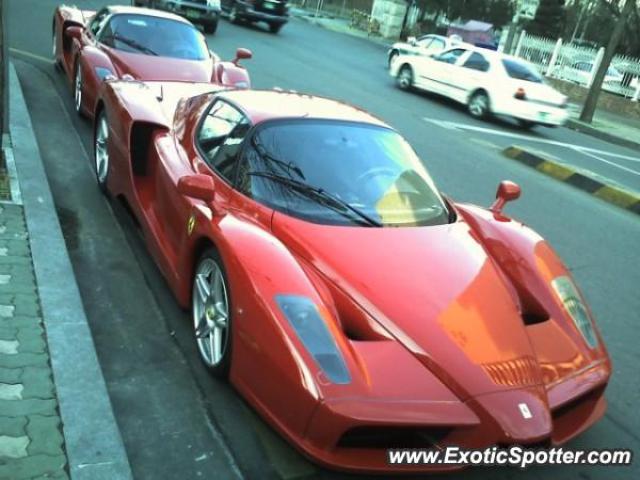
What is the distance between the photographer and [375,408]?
235cm

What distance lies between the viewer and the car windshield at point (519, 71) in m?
13.3

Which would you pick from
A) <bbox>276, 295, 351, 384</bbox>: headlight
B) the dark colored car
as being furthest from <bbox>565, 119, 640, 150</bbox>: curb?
<bbox>276, 295, 351, 384</bbox>: headlight

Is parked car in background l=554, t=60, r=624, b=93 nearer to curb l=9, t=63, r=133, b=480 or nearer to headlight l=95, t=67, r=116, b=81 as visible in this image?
headlight l=95, t=67, r=116, b=81

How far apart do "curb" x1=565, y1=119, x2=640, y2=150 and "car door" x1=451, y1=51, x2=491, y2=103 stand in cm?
408

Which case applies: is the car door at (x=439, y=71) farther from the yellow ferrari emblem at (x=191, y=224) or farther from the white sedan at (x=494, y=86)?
the yellow ferrari emblem at (x=191, y=224)

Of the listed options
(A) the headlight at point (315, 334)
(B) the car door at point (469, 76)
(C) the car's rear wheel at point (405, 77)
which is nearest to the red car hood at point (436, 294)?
(A) the headlight at point (315, 334)

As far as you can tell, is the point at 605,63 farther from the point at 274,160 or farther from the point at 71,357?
the point at 71,357

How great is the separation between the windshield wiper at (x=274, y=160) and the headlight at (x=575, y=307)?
1503 mm

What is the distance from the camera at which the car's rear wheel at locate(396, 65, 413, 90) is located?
15273mm

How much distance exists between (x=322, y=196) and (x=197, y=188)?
0.66 meters

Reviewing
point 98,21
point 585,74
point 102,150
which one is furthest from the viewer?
point 585,74

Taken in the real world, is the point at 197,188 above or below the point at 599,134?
above

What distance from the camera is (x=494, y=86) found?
43.0 ft

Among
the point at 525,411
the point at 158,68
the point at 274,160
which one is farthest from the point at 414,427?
the point at 158,68
